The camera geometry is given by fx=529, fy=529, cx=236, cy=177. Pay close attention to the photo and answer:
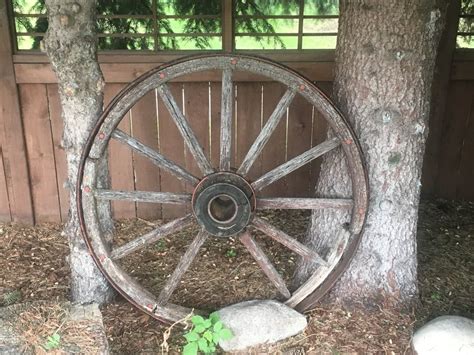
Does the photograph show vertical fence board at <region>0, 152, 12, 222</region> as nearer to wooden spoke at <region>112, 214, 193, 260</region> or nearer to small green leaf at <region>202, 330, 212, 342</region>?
wooden spoke at <region>112, 214, 193, 260</region>

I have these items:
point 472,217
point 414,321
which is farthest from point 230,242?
point 472,217

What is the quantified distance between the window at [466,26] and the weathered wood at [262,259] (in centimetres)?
248

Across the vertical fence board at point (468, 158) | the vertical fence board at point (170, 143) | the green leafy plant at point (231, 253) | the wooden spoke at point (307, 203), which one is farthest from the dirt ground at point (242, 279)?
the wooden spoke at point (307, 203)

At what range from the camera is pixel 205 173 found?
2697 millimetres

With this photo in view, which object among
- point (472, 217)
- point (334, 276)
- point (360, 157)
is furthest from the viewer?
point (472, 217)

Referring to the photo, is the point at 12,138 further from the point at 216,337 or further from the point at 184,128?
the point at 216,337

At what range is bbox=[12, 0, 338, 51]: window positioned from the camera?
3.78 meters

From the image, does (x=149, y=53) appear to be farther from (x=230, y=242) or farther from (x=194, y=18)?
(x=230, y=242)

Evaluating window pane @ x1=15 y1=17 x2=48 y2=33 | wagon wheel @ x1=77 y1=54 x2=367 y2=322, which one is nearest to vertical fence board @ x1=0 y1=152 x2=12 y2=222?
window pane @ x1=15 y1=17 x2=48 y2=33

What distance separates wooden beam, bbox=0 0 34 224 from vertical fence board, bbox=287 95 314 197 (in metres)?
2.03

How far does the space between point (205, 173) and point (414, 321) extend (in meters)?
1.42

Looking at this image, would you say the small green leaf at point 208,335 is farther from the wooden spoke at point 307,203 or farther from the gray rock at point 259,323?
the wooden spoke at point 307,203

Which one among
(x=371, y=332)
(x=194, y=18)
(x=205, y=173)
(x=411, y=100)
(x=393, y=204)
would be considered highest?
(x=194, y=18)

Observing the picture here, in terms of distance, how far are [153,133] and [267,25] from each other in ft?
3.85
